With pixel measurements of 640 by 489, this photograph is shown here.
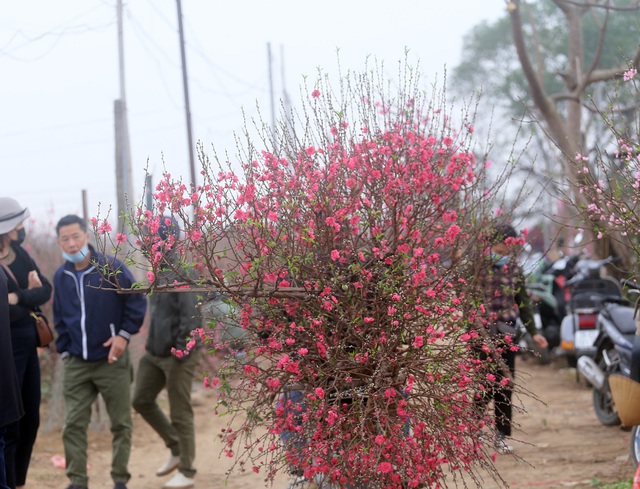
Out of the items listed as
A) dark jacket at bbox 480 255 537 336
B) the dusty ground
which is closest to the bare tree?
dark jacket at bbox 480 255 537 336

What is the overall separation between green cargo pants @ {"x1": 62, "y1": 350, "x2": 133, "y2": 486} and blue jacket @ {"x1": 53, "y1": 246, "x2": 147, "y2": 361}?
0.12m

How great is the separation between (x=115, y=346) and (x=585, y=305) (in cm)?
537

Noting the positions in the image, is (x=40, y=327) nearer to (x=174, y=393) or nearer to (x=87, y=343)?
(x=87, y=343)

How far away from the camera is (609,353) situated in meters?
7.41

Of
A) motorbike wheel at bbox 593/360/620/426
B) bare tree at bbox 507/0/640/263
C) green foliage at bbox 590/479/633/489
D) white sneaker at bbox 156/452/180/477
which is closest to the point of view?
green foliage at bbox 590/479/633/489

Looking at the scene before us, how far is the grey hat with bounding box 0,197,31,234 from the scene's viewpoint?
5.51 m

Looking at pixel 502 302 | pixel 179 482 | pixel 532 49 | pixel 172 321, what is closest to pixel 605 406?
pixel 502 302

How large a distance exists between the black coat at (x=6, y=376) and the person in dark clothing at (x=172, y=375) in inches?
67.6

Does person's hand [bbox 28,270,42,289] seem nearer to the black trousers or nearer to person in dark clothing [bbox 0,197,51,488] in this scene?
person in dark clothing [bbox 0,197,51,488]

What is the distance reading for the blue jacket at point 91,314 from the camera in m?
5.96

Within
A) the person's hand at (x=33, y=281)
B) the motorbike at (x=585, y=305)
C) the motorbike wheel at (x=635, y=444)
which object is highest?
the person's hand at (x=33, y=281)

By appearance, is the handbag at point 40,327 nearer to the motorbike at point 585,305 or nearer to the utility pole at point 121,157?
the utility pole at point 121,157

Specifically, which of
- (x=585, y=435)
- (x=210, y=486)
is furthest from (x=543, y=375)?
(x=210, y=486)

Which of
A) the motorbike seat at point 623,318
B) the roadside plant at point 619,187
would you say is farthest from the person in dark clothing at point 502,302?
the motorbike seat at point 623,318
